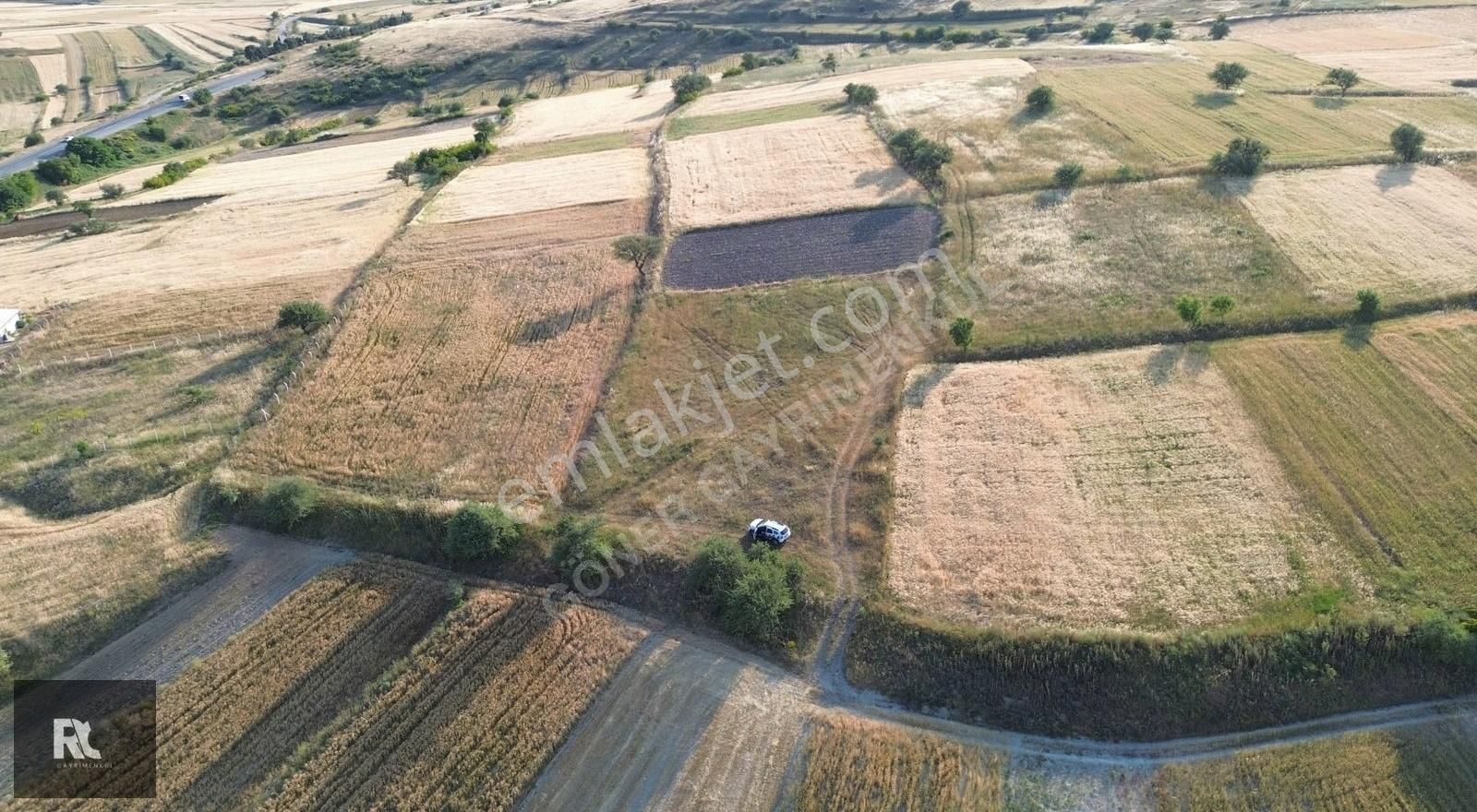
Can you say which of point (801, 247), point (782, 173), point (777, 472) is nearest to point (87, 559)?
point (777, 472)

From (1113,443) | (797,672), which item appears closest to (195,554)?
(797,672)

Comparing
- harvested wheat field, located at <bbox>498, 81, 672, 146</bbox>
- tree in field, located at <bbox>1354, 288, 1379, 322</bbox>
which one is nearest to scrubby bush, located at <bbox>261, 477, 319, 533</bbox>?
harvested wheat field, located at <bbox>498, 81, 672, 146</bbox>

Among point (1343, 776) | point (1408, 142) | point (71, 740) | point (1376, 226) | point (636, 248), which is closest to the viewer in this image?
point (1343, 776)

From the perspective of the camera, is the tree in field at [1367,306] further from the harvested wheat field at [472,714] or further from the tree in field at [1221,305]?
the harvested wheat field at [472,714]

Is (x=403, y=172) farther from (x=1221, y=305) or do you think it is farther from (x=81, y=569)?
(x=1221, y=305)

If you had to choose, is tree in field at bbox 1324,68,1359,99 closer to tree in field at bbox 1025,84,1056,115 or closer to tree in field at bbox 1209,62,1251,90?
tree in field at bbox 1209,62,1251,90

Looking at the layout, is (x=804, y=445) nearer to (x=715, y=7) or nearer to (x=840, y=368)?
(x=840, y=368)

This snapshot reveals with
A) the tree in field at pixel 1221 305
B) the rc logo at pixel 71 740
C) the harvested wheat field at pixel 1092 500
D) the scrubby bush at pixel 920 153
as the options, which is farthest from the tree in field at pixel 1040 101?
the rc logo at pixel 71 740
